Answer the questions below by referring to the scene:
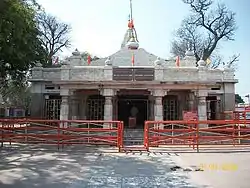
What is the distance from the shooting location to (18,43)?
1752 cm

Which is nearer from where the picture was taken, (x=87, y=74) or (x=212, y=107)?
(x=87, y=74)

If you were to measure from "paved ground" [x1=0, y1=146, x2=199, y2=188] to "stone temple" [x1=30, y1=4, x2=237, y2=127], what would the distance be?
20.1 ft

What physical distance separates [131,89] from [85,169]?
10027 mm

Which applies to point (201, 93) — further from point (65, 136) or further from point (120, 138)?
point (65, 136)

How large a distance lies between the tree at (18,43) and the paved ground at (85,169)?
7.11 m

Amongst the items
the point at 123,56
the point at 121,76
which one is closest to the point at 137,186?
the point at 121,76

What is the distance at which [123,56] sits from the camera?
22484mm

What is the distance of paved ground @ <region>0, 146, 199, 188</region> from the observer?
6.41 meters

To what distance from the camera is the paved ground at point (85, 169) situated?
6.41 meters

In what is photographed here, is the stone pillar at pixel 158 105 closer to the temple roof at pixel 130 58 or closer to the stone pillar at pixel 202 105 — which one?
the stone pillar at pixel 202 105
